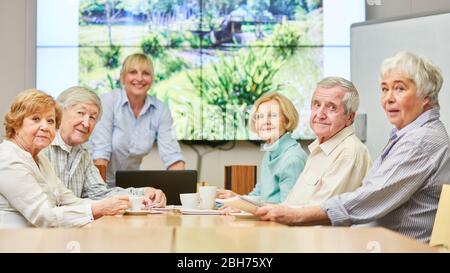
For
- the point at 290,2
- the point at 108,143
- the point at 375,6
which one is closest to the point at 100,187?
the point at 108,143

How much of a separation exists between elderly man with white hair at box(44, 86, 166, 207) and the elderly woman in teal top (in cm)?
47

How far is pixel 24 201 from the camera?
248 centimetres

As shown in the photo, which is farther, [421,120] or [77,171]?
[77,171]

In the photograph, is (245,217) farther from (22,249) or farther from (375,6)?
(375,6)

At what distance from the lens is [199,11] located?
18.7ft

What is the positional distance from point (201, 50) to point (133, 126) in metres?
0.98

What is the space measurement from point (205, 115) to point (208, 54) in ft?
1.44

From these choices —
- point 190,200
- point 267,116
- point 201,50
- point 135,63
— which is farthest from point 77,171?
point 201,50

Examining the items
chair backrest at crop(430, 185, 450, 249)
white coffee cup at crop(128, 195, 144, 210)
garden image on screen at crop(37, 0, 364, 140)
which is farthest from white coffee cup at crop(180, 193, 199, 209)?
garden image on screen at crop(37, 0, 364, 140)

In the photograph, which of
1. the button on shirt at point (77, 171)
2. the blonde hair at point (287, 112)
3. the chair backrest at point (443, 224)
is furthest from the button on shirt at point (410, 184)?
the button on shirt at point (77, 171)

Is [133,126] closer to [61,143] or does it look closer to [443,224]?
[61,143]

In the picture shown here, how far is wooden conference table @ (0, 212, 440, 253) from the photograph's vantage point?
2.73 feet

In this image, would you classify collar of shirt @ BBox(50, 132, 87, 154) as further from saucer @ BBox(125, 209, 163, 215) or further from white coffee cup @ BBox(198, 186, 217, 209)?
white coffee cup @ BBox(198, 186, 217, 209)

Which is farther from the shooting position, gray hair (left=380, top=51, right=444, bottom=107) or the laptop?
the laptop
